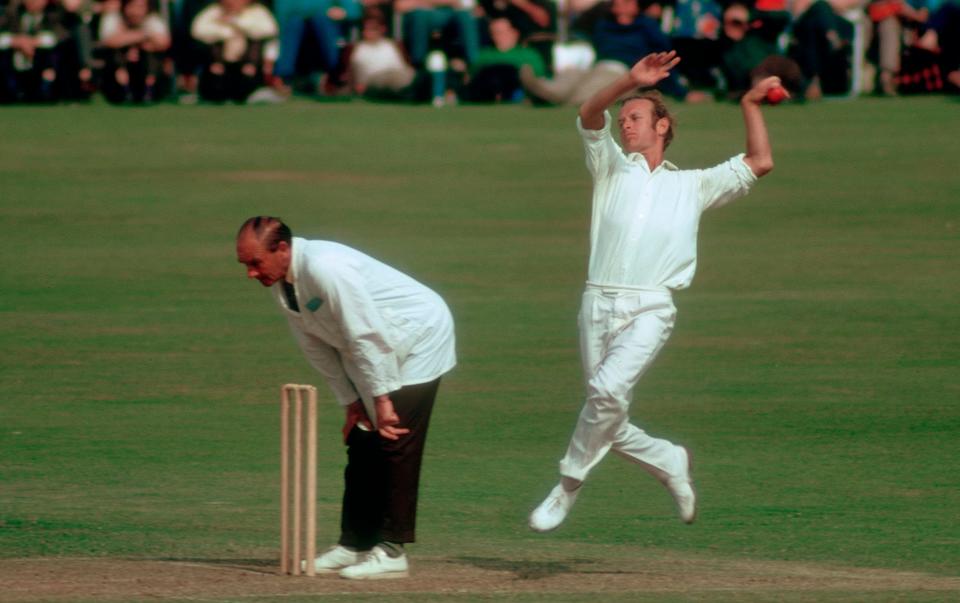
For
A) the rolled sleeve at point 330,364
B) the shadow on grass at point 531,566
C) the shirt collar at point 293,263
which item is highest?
the shirt collar at point 293,263

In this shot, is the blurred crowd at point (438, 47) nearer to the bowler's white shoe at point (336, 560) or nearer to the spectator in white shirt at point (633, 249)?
the spectator in white shirt at point (633, 249)

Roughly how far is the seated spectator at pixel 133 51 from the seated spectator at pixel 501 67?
449 centimetres

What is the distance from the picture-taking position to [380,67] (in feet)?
96.7

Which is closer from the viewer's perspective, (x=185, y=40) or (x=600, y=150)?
(x=600, y=150)

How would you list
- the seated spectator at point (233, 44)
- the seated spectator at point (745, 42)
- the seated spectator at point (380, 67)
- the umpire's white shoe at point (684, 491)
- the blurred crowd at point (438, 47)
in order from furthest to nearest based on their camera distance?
the seated spectator at point (380, 67) < the seated spectator at point (233, 44) < the blurred crowd at point (438, 47) < the seated spectator at point (745, 42) < the umpire's white shoe at point (684, 491)

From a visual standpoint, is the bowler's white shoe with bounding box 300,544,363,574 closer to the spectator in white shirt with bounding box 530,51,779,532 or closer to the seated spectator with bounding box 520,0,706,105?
the spectator in white shirt with bounding box 530,51,779,532

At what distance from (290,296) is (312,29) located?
71.4 ft

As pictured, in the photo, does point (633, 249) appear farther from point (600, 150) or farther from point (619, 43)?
point (619, 43)

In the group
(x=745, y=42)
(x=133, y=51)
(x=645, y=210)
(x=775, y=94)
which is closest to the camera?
(x=645, y=210)

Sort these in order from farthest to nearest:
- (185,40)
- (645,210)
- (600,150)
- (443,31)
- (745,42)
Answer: (185,40) → (443,31) → (745,42) → (600,150) → (645,210)

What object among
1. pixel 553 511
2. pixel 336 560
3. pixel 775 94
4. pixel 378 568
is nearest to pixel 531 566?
pixel 553 511

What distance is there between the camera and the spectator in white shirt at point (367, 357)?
7.96m

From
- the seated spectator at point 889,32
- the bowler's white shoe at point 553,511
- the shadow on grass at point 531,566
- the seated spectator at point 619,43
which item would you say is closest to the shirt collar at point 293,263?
the shadow on grass at point 531,566

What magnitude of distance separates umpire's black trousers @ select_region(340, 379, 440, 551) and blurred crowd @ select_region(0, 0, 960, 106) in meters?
19.6
